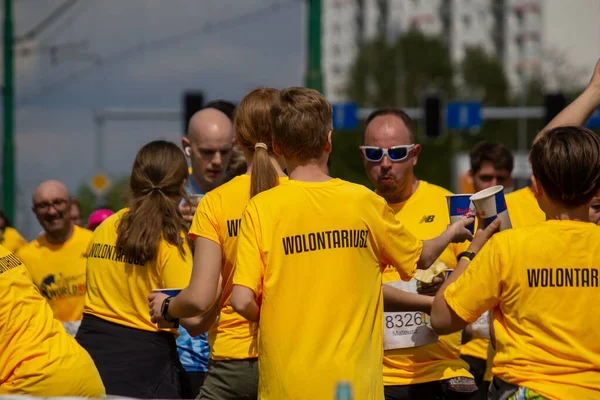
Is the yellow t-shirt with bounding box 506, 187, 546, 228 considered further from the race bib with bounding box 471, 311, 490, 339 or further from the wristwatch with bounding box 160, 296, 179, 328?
the wristwatch with bounding box 160, 296, 179, 328

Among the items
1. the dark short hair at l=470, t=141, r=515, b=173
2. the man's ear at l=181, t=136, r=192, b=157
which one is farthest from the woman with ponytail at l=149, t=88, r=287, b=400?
the dark short hair at l=470, t=141, r=515, b=173

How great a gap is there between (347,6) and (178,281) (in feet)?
355

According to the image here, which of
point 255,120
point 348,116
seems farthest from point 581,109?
point 348,116

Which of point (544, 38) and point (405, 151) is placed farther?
point (544, 38)

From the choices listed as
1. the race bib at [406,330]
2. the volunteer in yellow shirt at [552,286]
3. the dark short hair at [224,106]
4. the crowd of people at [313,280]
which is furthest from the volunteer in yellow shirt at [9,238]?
the volunteer in yellow shirt at [552,286]

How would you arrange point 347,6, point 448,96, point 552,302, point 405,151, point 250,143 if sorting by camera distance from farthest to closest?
point 347,6, point 448,96, point 405,151, point 250,143, point 552,302

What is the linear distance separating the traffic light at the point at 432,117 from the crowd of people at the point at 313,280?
1085 inches

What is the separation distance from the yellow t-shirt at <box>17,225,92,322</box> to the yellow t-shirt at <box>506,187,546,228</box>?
3335 millimetres

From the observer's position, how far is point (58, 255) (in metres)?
9.14

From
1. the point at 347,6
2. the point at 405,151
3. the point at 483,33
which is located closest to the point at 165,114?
the point at 405,151

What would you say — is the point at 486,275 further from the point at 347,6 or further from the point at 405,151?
the point at 347,6

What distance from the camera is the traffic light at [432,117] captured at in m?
34.3

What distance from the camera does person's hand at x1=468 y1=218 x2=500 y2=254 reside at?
4.93 metres

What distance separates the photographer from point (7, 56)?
23.8 metres
